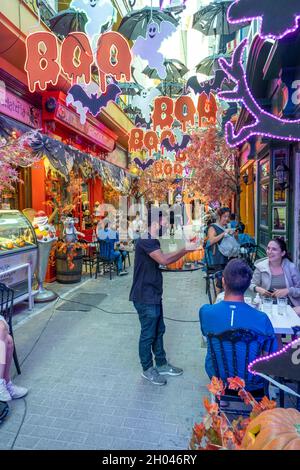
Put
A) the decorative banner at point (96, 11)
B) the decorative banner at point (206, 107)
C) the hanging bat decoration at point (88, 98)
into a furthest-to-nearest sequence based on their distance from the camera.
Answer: the decorative banner at point (206, 107)
the hanging bat decoration at point (88, 98)
the decorative banner at point (96, 11)

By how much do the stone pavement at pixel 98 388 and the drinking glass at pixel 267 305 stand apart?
1.08 m

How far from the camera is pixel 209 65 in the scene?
7.23m

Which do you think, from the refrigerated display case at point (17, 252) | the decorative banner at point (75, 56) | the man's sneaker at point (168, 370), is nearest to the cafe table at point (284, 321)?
the man's sneaker at point (168, 370)

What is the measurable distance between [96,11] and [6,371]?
14.7ft

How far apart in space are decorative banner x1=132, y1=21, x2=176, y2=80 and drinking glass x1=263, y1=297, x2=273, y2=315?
3405 mm

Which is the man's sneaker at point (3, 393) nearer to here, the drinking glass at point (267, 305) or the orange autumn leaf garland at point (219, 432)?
the orange autumn leaf garland at point (219, 432)

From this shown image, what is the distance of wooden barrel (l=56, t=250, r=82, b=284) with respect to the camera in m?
8.34

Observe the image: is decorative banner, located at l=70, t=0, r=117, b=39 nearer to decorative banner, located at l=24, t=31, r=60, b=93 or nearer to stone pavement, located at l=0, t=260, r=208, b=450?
decorative banner, located at l=24, t=31, r=60, b=93

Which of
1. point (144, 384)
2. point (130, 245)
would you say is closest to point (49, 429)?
point (144, 384)

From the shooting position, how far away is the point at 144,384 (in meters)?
3.65

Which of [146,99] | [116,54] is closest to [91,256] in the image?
[146,99]

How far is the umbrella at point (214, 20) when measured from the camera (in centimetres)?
552

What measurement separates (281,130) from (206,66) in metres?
Answer: 5.68

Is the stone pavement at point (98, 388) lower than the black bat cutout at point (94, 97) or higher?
lower
